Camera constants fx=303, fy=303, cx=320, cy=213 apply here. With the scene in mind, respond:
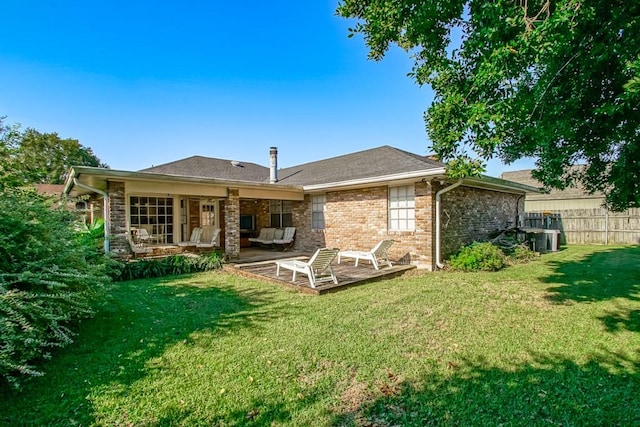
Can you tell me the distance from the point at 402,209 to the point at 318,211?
400cm

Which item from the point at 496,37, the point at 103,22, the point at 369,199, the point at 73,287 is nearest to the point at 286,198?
the point at 369,199

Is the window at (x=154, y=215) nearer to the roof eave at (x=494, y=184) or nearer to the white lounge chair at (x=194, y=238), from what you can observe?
the white lounge chair at (x=194, y=238)

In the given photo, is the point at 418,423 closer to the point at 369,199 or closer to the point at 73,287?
the point at 73,287

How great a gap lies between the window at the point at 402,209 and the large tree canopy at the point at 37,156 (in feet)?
30.6

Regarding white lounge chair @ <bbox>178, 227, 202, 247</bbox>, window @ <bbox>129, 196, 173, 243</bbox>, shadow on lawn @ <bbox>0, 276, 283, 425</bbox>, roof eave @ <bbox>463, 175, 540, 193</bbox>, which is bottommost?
shadow on lawn @ <bbox>0, 276, 283, 425</bbox>

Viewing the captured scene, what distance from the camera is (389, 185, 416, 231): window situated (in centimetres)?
967

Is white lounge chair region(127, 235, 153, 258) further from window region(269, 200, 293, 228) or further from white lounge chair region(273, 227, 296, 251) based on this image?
window region(269, 200, 293, 228)

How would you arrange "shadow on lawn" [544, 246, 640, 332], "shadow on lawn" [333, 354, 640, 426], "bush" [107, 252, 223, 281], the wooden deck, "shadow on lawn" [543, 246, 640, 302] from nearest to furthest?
"shadow on lawn" [333, 354, 640, 426] < "shadow on lawn" [544, 246, 640, 332] < "shadow on lawn" [543, 246, 640, 302] < the wooden deck < "bush" [107, 252, 223, 281]

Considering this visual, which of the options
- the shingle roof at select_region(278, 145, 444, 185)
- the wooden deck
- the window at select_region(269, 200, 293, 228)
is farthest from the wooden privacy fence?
the window at select_region(269, 200, 293, 228)

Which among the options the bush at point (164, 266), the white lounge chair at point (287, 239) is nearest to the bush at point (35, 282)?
the bush at point (164, 266)

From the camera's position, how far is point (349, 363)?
3.60 metres

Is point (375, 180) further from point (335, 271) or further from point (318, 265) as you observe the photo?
point (318, 265)

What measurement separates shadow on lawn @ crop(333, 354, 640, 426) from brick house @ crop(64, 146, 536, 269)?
5478mm

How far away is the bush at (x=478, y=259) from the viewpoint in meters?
9.10
